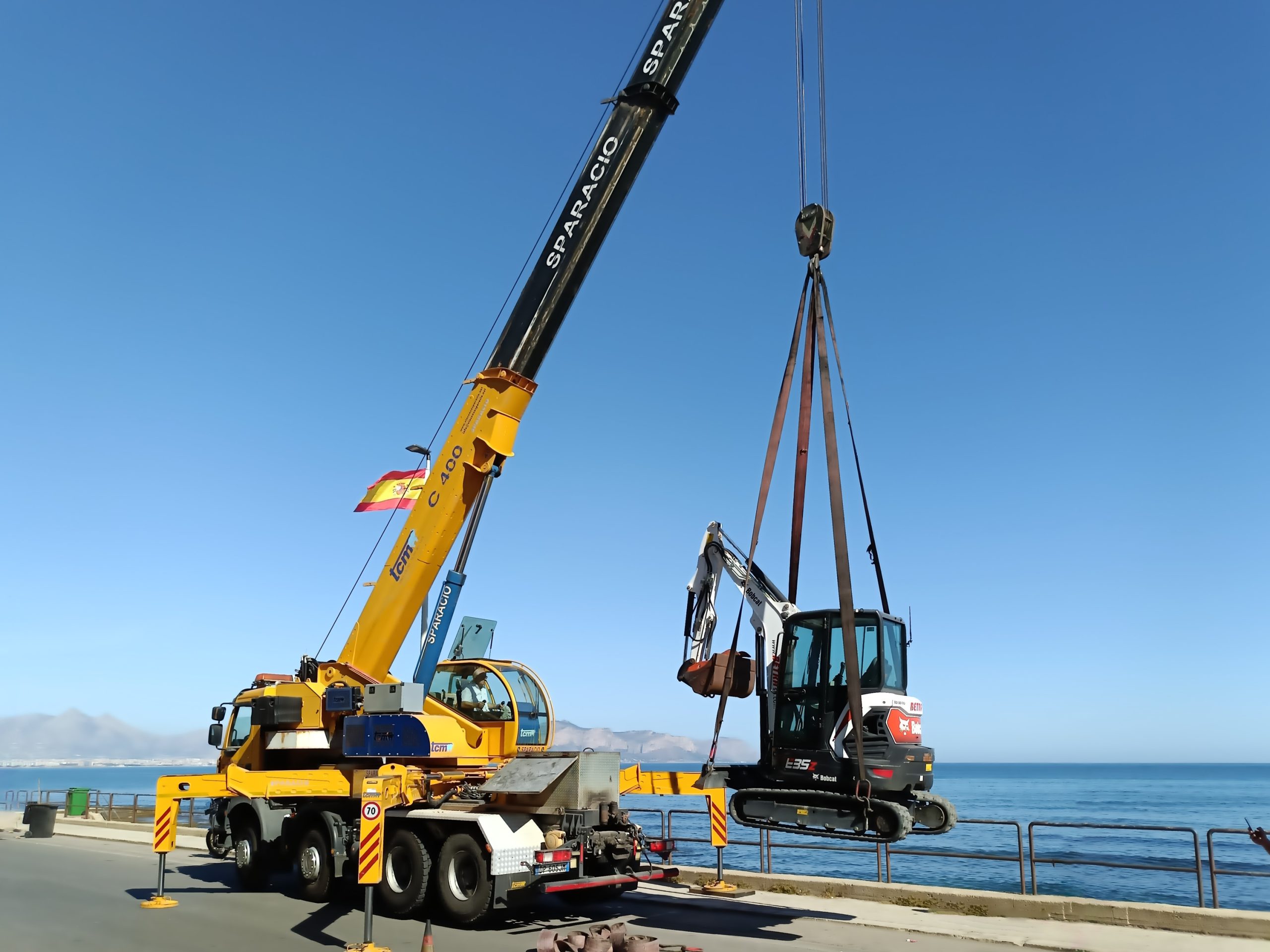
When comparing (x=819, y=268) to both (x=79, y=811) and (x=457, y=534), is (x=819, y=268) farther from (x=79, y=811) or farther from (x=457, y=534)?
(x=79, y=811)

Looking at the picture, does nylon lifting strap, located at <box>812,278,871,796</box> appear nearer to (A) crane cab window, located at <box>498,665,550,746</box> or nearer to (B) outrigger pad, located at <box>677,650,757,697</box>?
(B) outrigger pad, located at <box>677,650,757,697</box>

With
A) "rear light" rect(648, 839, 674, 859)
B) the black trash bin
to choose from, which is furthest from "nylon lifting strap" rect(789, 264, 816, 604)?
the black trash bin

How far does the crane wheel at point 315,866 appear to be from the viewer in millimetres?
13805

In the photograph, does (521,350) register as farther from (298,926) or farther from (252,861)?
(252,861)

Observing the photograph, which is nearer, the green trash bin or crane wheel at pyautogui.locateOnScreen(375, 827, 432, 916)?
crane wheel at pyautogui.locateOnScreen(375, 827, 432, 916)

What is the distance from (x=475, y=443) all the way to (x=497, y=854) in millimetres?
6127

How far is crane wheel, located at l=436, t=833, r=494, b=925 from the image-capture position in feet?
38.0

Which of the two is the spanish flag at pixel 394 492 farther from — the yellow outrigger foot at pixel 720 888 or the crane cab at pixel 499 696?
the yellow outrigger foot at pixel 720 888

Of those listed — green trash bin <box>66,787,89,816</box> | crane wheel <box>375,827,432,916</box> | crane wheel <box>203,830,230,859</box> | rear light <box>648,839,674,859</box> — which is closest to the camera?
crane wheel <box>375,827,432,916</box>

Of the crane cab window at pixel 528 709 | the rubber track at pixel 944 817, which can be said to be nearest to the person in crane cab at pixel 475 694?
Answer: the crane cab window at pixel 528 709

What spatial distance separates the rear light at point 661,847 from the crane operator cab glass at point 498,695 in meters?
2.90

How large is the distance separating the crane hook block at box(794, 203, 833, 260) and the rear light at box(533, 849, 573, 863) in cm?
823

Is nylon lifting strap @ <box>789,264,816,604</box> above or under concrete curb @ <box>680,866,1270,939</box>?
above

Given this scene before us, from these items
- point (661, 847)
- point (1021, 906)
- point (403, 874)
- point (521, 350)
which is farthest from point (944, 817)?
point (521, 350)
